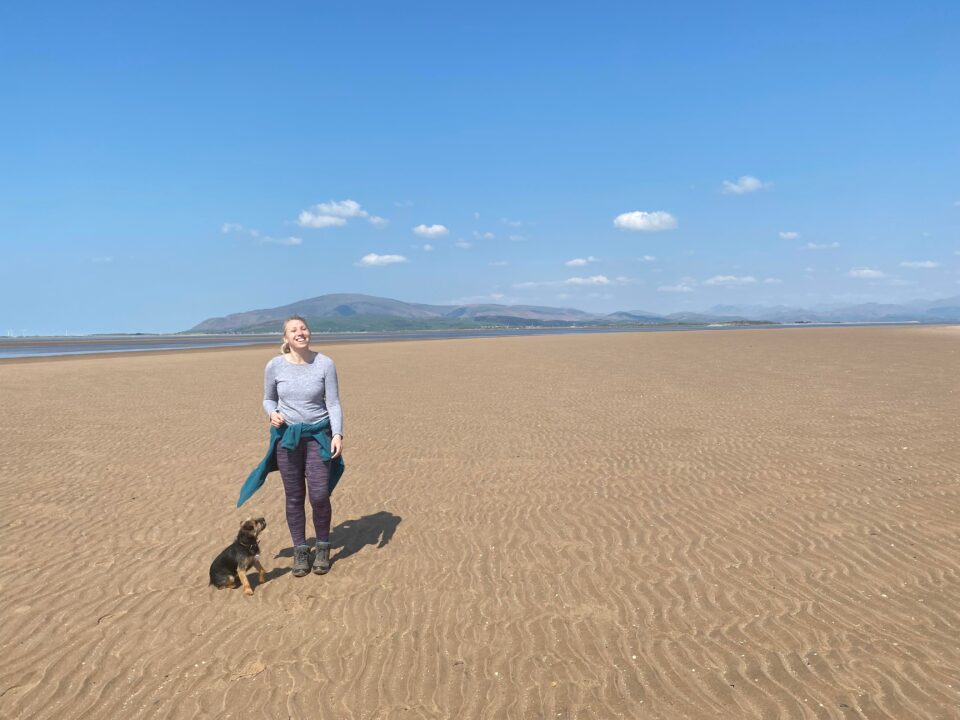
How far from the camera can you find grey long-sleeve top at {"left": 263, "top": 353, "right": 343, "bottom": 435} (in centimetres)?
554

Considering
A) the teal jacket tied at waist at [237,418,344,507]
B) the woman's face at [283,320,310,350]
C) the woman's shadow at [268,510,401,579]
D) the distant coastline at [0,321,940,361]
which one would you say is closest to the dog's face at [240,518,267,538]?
the teal jacket tied at waist at [237,418,344,507]

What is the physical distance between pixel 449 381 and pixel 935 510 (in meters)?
17.4

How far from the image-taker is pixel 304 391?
5535 mm

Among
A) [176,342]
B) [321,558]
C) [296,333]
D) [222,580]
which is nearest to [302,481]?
[321,558]

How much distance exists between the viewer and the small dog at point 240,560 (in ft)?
18.3

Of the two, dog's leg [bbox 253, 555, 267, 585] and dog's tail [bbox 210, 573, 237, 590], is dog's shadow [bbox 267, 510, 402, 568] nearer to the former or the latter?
dog's leg [bbox 253, 555, 267, 585]

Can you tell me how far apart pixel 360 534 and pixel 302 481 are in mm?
1674

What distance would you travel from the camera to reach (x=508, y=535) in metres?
7.02

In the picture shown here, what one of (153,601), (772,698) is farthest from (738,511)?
(153,601)

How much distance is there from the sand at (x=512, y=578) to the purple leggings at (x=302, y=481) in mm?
612

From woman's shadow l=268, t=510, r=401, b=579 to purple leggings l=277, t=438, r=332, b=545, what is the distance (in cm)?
69

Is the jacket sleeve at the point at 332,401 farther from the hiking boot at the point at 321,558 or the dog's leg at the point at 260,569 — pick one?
the dog's leg at the point at 260,569

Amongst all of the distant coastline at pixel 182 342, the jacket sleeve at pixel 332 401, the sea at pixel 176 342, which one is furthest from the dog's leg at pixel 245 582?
the sea at pixel 176 342

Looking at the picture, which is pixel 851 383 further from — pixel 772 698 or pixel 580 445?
pixel 772 698
